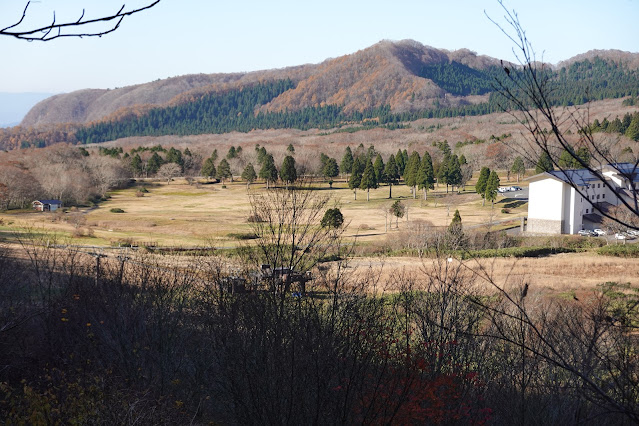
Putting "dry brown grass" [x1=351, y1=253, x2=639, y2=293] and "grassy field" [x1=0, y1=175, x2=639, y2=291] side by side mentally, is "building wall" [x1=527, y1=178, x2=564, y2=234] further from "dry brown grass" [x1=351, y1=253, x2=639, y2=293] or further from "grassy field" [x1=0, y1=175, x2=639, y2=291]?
"dry brown grass" [x1=351, y1=253, x2=639, y2=293]

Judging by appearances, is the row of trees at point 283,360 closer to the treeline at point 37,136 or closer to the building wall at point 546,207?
the building wall at point 546,207

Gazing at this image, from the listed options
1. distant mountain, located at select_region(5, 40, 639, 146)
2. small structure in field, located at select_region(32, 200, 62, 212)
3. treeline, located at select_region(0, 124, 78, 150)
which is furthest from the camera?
distant mountain, located at select_region(5, 40, 639, 146)

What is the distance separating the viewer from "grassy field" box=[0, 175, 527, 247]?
1372 inches

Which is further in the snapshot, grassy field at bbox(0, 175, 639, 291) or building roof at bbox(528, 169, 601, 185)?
grassy field at bbox(0, 175, 639, 291)

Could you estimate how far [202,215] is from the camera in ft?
151

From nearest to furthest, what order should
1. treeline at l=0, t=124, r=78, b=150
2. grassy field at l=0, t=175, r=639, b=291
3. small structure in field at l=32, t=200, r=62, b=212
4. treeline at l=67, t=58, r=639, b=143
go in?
grassy field at l=0, t=175, r=639, b=291
small structure in field at l=32, t=200, r=62, b=212
treeline at l=0, t=124, r=78, b=150
treeline at l=67, t=58, r=639, b=143

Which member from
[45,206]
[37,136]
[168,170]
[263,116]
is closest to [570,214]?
[45,206]

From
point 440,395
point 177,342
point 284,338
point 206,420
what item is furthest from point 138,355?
point 440,395

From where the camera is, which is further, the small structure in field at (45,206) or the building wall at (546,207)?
the small structure in field at (45,206)

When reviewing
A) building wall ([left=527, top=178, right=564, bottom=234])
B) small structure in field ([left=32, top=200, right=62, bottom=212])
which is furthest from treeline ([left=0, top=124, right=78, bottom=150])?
building wall ([left=527, top=178, right=564, bottom=234])

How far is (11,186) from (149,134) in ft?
403

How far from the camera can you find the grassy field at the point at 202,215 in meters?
34.8

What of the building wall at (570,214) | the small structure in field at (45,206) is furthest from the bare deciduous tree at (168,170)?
the building wall at (570,214)

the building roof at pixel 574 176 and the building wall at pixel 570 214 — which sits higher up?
the building roof at pixel 574 176
